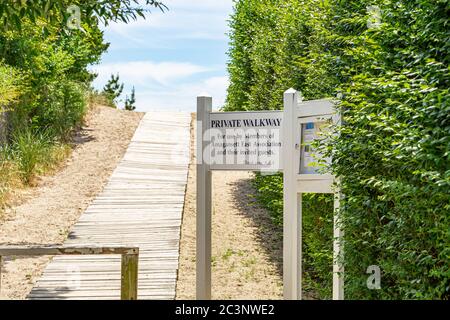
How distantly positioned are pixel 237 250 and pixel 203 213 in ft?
10.6

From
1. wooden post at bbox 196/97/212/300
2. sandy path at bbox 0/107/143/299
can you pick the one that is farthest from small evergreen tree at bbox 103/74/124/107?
wooden post at bbox 196/97/212/300

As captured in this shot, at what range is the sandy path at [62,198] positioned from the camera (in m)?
9.11

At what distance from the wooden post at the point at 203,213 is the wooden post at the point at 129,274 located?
1148 millimetres

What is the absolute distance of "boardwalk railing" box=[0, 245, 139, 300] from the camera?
551cm

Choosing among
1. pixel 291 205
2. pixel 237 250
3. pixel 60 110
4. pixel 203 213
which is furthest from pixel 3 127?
pixel 291 205

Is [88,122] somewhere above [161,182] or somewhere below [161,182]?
above

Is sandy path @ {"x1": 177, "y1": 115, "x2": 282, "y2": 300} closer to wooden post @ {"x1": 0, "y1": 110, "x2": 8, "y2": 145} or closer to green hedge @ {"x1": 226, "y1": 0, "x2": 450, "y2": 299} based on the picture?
green hedge @ {"x1": 226, "y1": 0, "x2": 450, "y2": 299}

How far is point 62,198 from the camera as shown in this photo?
12.2 metres

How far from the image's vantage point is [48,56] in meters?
15.0

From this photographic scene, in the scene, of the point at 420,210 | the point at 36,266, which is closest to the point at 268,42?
the point at 36,266

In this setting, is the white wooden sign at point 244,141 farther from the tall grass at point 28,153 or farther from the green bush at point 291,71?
the tall grass at point 28,153

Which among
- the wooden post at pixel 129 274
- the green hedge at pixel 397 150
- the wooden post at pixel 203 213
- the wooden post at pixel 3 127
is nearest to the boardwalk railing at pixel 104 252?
the wooden post at pixel 129 274

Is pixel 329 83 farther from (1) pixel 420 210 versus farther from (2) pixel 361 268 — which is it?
(1) pixel 420 210
